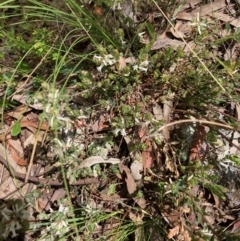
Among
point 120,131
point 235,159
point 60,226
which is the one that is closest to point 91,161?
point 120,131

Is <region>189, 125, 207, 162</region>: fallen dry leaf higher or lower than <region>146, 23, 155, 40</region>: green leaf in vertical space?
lower

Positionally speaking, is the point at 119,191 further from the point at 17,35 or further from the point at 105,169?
the point at 17,35

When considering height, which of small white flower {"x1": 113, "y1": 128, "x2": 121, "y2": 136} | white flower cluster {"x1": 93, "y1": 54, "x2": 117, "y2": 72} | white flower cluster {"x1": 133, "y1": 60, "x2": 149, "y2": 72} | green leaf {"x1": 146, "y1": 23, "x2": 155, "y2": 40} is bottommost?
small white flower {"x1": 113, "y1": 128, "x2": 121, "y2": 136}

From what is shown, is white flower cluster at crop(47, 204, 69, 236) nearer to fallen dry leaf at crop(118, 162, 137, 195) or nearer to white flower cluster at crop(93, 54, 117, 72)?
fallen dry leaf at crop(118, 162, 137, 195)

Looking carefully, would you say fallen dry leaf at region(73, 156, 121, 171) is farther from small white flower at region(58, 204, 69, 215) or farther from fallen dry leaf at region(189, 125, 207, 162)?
fallen dry leaf at region(189, 125, 207, 162)

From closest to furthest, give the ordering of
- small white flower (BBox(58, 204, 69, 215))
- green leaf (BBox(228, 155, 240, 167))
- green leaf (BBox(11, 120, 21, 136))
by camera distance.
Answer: green leaf (BBox(228, 155, 240, 167)), small white flower (BBox(58, 204, 69, 215)), green leaf (BBox(11, 120, 21, 136))

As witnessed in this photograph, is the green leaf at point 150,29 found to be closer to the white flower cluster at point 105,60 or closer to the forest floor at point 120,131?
the forest floor at point 120,131

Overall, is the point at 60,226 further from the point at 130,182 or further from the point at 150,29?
the point at 150,29

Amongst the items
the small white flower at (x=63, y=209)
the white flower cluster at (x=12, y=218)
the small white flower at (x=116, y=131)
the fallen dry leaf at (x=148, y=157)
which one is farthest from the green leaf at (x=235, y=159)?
the white flower cluster at (x=12, y=218)

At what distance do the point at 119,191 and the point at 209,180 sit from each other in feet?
1.40

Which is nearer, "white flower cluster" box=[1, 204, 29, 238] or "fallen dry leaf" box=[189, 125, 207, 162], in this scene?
"white flower cluster" box=[1, 204, 29, 238]

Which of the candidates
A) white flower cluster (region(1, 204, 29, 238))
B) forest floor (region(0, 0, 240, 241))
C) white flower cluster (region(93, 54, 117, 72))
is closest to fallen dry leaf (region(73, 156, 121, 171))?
forest floor (region(0, 0, 240, 241))

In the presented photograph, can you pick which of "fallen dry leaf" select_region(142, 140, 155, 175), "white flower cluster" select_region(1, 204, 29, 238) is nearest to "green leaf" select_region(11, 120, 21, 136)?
"white flower cluster" select_region(1, 204, 29, 238)

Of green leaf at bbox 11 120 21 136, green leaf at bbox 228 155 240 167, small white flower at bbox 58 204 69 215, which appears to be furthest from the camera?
green leaf at bbox 11 120 21 136
